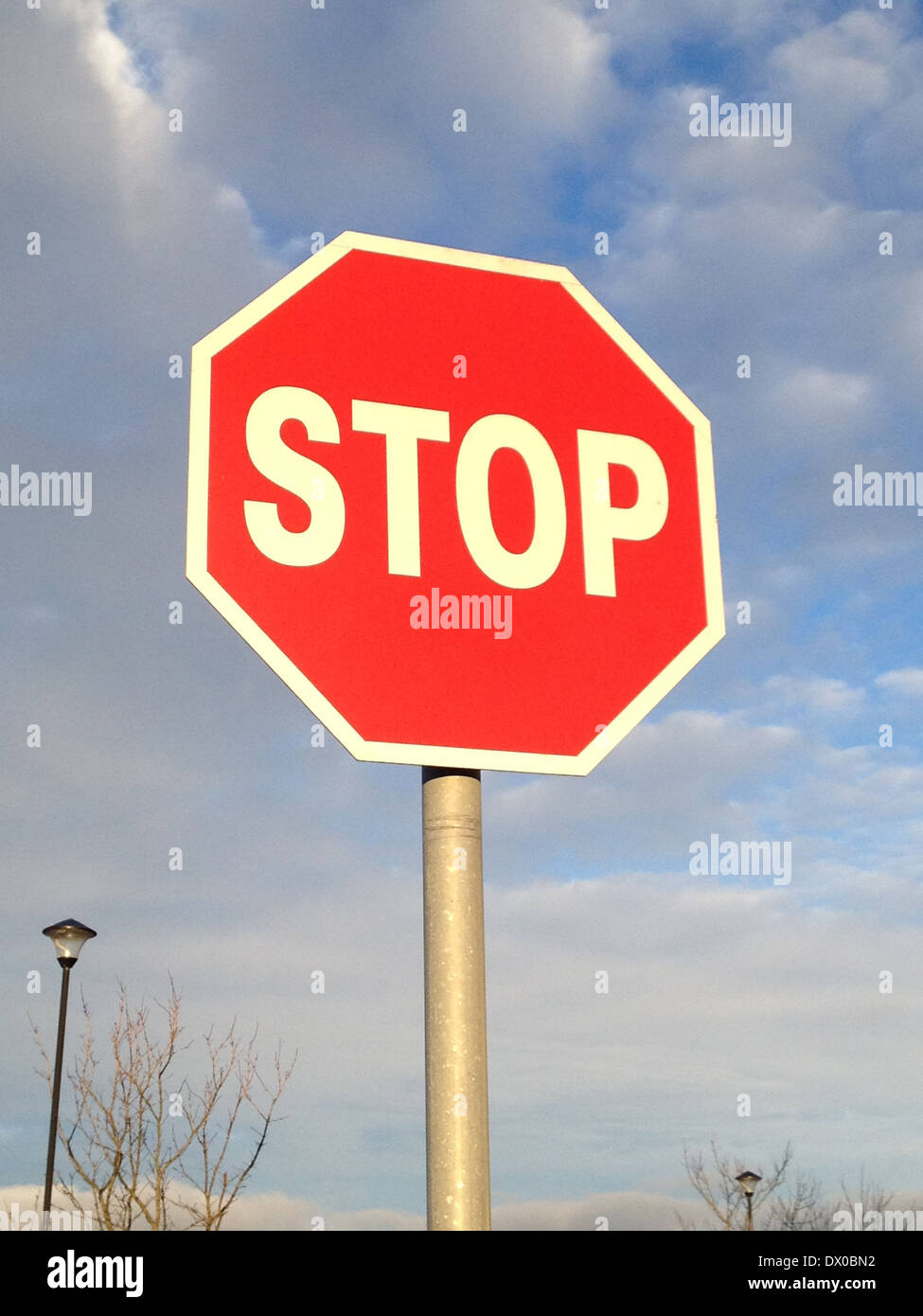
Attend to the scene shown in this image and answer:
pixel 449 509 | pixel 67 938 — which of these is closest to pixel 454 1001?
pixel 449 509

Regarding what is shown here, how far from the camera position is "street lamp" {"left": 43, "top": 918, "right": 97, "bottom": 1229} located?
17.3 m

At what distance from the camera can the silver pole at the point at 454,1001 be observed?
2359mm

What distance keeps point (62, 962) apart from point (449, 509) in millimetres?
16517

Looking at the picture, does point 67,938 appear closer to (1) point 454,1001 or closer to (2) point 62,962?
(2) point 62,962

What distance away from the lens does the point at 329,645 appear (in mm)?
2523

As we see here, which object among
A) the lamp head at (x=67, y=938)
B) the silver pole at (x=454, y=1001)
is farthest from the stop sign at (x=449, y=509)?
the lamp head at (x=67, y=938)

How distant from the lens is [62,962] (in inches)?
695

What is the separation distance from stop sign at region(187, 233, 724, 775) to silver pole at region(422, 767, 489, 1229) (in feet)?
0.38

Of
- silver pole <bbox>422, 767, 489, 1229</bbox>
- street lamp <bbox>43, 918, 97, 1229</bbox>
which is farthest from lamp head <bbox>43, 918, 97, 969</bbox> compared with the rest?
silver pole <bbox>422, 767, 489, 1229</bbox>

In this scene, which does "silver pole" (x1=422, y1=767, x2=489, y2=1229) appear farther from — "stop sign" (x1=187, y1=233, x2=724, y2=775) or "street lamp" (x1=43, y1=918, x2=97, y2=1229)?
"street lamp" (x1=43, y1=918, x2=97, y2=1229)

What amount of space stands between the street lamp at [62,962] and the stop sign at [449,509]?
53.1 ft
